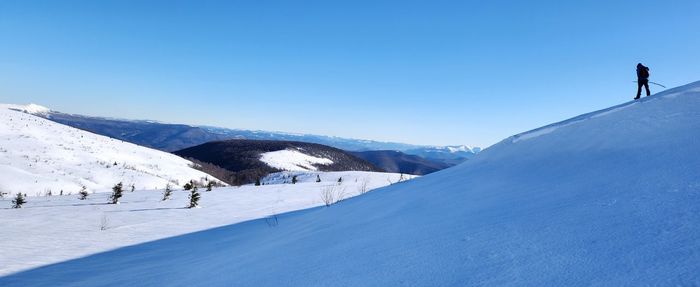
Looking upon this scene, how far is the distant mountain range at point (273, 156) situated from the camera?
302 ft

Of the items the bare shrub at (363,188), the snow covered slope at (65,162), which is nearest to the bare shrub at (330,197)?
the bare shrub at (363,188)

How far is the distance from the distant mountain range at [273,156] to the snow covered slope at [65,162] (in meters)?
45.6

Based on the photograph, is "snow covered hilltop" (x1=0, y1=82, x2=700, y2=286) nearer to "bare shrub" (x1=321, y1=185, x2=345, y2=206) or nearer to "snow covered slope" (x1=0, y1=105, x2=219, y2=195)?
"bare shrub" (x1=321, y1=185, x2=345, y2=206)

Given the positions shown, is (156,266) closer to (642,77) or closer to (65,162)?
(642,77)

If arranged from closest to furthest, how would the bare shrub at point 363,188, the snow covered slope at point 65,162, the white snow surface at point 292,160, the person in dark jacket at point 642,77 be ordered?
the person in dark jacket at point 642,77 < the bare shrub at point 363,188 < the snow covered slope at point 65,162 < the white snow surface at point 292,160

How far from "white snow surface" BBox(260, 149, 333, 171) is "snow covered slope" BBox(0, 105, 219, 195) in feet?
160

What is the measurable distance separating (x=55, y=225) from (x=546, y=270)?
10374 mm

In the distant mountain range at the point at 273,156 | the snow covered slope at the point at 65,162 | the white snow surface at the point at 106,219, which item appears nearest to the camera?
the white snow surface at the point at 106,219

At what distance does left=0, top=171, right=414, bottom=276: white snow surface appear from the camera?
6684 millimetres

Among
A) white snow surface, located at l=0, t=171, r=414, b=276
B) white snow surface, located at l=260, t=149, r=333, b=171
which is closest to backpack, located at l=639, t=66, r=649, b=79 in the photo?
white snow surface, located at l=0, t=171, r=414, b=276

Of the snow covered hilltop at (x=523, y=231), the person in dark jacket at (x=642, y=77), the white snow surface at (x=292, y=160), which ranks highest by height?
the person in dark jacket at (x=642, y=77)

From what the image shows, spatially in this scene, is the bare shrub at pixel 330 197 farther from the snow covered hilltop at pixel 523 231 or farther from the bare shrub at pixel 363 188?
the snow covered hilltop at pixel 523 231

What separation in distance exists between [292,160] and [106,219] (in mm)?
92110

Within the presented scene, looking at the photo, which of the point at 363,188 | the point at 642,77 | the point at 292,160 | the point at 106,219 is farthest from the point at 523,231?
the point at 292,160
